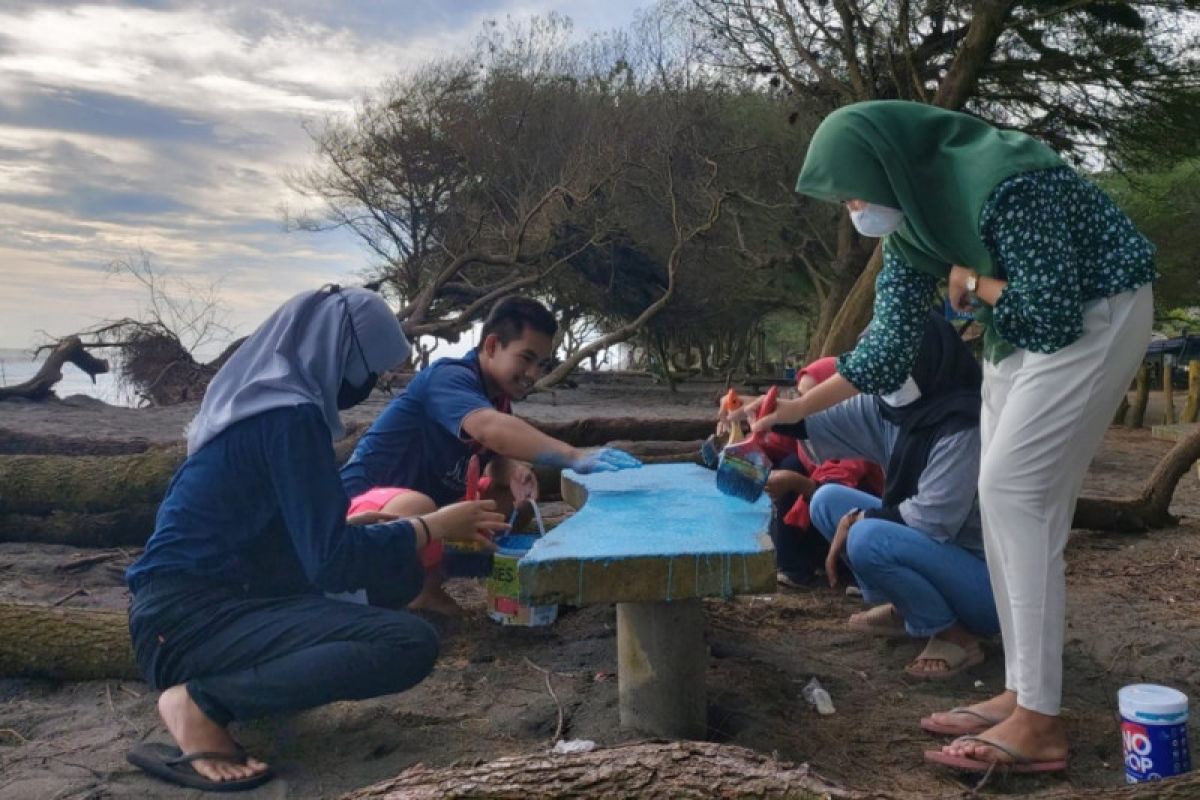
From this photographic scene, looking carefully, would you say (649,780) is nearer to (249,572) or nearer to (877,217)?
(249,572)

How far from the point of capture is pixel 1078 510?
19.2 ft

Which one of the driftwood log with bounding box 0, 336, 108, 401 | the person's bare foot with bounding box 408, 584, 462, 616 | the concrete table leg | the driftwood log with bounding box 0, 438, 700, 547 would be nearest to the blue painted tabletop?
the concrete table leg

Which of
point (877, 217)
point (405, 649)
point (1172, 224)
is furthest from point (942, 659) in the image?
point (1172, 224)

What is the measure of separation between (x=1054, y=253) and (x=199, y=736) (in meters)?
2.44

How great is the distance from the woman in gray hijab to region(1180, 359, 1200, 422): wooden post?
14.4m

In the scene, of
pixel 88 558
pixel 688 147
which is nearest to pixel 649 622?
pixel 88 558

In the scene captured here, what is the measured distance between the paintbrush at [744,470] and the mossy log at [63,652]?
81.4 inches

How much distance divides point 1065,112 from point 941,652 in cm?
1084

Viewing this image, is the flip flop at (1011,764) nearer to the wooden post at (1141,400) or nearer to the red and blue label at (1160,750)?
the red and blue label at (1160,750)

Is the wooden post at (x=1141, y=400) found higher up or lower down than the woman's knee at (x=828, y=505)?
lower down

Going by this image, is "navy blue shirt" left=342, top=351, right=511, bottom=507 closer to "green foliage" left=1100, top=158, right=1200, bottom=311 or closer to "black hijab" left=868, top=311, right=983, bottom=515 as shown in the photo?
"black hijab" left=868, top=311, right=983, bottom=515

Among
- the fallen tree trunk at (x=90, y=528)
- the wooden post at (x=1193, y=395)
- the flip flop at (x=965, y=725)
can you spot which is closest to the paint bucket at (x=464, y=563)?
the flip flop at (x=965, y=725)

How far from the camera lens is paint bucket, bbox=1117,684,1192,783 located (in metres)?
2.38

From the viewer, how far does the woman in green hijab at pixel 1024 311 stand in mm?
2539
